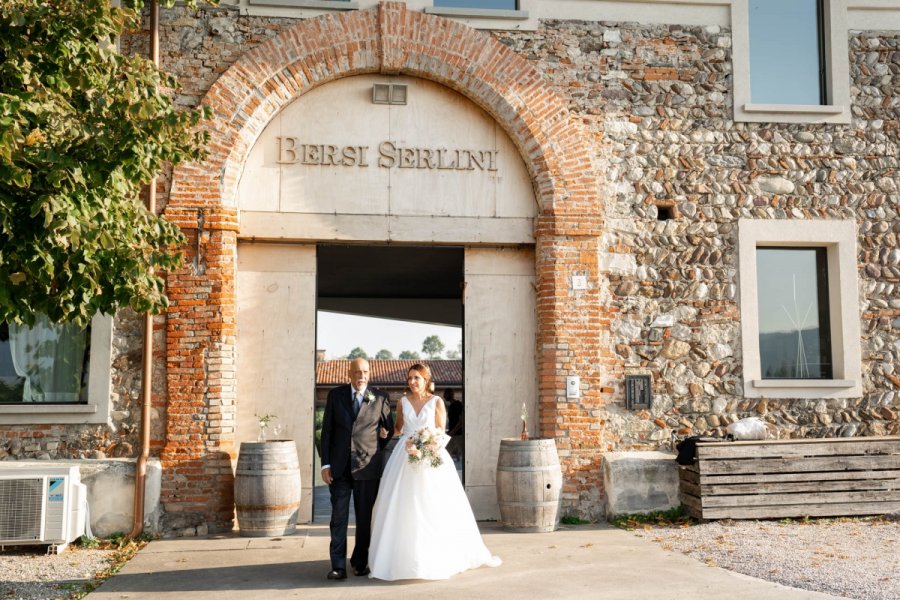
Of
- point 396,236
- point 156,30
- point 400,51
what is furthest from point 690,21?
point 156,30

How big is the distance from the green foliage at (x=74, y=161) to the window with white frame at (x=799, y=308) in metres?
6.63

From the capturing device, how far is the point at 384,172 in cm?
971

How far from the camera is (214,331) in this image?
9.02 meters

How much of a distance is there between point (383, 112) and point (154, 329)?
3.48 meters

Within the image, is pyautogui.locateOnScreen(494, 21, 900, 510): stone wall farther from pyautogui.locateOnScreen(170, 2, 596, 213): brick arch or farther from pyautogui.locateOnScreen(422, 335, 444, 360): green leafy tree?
pyautogui.locateOnScreen(422, 335, 444, 360): green leafy tree

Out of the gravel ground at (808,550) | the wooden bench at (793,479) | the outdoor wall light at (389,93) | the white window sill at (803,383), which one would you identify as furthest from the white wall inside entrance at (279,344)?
the white window sill at (803,383)

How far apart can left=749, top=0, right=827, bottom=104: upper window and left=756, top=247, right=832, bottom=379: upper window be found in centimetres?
193

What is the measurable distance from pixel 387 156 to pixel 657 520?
197 inches

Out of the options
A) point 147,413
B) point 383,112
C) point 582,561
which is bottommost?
point 582,561

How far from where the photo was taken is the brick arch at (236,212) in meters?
8.91

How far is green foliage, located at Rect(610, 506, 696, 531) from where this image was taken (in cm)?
911

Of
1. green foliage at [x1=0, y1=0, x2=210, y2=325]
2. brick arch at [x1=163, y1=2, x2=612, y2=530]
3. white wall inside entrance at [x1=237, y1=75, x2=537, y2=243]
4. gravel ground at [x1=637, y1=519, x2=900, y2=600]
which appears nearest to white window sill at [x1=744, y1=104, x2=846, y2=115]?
brick arch at [x1=163, y1=2, x2=612, y2=530]

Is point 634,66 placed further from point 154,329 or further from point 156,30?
point 154,329

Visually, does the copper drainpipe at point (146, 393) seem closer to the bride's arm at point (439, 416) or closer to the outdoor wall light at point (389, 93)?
the outdoor wall light at point (389, 93)
